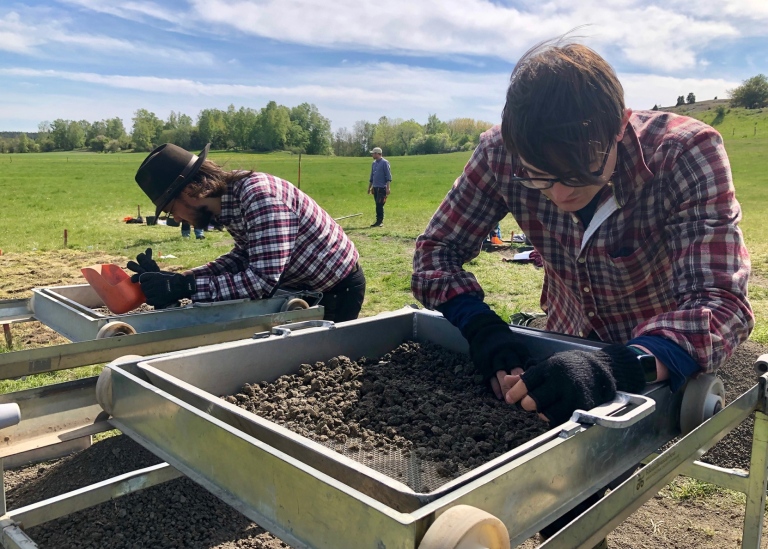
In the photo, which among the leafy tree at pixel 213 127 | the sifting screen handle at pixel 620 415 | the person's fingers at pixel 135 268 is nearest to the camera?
the sifting screen handle at pixel 620 415

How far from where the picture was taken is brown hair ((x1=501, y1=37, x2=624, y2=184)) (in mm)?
1533

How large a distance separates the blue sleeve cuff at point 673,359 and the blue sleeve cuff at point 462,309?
559 mm

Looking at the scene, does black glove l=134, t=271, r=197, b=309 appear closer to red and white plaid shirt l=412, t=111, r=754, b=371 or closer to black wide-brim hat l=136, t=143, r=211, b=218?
black wide-brim hat l=136, t=143, r=211, b=218

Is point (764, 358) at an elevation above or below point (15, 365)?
above

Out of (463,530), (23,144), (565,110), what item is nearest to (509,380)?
(565,110)

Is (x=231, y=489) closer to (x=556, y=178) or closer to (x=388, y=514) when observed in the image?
(x=388, y=514)

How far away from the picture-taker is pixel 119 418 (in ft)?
5.29

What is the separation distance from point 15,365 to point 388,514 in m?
2.12

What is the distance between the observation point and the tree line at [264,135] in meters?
84.0

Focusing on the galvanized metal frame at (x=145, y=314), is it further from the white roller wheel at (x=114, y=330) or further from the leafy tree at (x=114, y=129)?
the leafy tree at (x=114, y=129)

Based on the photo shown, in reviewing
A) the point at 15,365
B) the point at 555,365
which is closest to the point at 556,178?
the point at 555,365

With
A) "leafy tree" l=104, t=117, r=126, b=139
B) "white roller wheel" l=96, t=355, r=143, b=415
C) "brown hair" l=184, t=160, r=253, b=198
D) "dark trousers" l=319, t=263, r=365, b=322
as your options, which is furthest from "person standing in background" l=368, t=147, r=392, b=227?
"leafy tree" l=104, t=117, r=126, b=139

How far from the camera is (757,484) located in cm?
200

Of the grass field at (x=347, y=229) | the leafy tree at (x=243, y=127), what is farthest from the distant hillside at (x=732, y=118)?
the leafy tree at (x=243, y=127)
